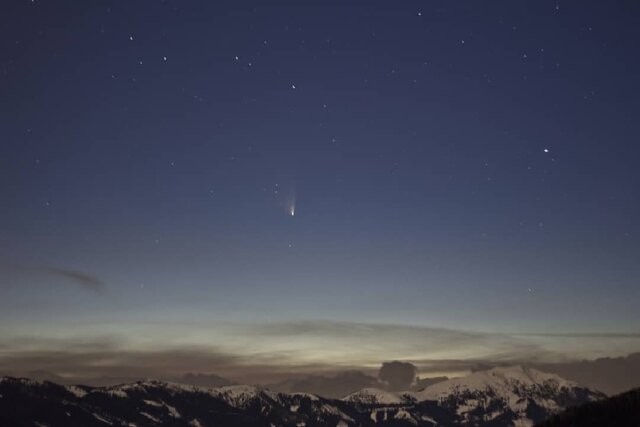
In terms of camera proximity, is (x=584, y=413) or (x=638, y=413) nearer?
(x=638, y=413)
